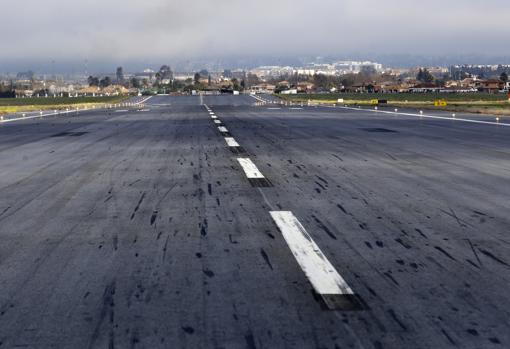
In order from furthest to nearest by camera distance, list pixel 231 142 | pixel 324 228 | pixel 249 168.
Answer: pixel 231 142 → pixel 249 168 → pixel 324 228

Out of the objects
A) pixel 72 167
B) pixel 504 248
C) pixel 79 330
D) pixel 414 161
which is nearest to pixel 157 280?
pixel 79 330

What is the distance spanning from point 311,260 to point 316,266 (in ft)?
0.60

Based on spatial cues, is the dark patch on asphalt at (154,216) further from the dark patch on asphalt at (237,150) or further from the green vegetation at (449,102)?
the green vegetation at (449,102)

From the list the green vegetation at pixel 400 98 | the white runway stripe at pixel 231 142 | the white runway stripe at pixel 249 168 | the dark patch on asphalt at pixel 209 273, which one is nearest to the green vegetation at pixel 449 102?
the green vegetation at pixel 400 98

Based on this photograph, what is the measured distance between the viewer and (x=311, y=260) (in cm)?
564

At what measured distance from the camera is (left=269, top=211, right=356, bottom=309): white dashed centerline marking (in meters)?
4.68

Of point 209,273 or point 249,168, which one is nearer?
point 209,273

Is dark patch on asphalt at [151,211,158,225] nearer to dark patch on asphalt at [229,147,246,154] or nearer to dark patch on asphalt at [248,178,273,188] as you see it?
dark patch on asphalt at [248,178,273,188]

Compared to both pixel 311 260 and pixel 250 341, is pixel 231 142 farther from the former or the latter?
pixel 250 341

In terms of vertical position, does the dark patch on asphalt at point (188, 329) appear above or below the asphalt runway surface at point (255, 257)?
above

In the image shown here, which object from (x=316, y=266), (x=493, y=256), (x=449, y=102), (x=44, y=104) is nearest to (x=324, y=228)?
(x=316, y=266)

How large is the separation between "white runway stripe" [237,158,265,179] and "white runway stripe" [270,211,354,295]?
3910 millimetres

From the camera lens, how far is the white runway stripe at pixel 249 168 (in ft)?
37.3

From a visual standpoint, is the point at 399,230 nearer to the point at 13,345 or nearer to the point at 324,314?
the point at 324,314
